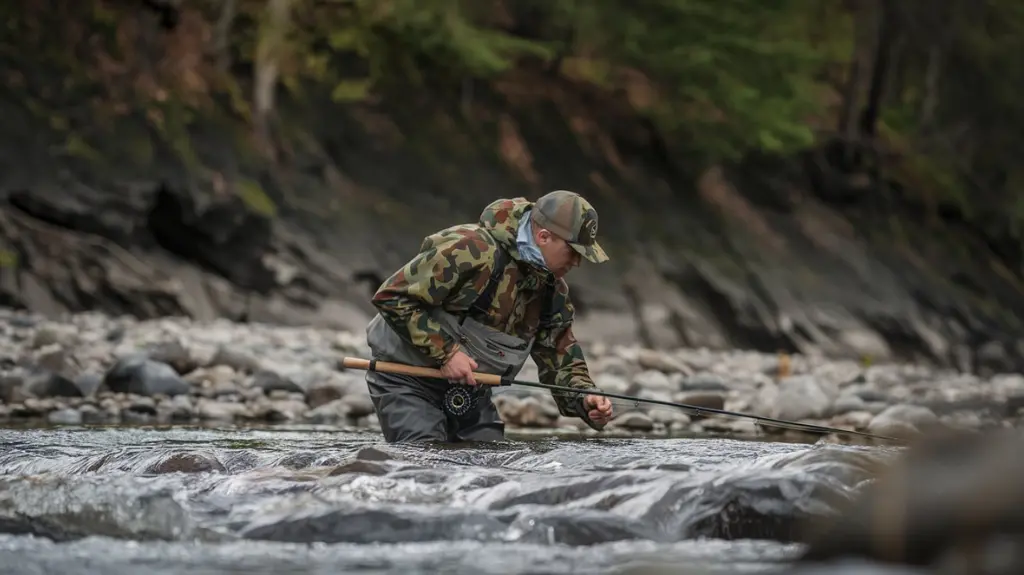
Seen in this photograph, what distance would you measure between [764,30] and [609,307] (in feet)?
19.3

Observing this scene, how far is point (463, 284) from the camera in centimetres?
538

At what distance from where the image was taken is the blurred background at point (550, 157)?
14.2m

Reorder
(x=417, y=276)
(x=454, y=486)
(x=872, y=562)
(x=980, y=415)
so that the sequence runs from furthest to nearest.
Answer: (x=980, y=415)
(x=417, y=276)
(x=454, y=486)
(x=872, y=562)

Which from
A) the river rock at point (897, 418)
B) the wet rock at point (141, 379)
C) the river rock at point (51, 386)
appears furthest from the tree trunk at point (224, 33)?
the river rock at point (897, 418)

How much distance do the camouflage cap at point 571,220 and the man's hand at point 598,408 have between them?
0.71m

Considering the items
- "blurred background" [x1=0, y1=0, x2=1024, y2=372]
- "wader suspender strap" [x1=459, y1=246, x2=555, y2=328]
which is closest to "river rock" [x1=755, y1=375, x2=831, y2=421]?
"wader suspender strap" [x1=459, y1=246, x2=555, y2=328]

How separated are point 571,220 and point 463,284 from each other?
532mm

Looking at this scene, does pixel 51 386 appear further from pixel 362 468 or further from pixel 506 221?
pixel 362 468

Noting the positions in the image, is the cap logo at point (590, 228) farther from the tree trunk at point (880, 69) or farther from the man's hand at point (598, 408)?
the tree trunk at point (880, 69)

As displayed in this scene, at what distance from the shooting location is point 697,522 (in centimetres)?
370

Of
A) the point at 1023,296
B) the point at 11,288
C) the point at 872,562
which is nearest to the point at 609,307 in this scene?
the point at 11,288

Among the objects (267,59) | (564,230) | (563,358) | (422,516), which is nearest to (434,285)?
(564,230)

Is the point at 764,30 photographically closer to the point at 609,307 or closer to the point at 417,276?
the point at 609,307

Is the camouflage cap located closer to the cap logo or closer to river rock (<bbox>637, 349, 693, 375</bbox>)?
the cap logo
